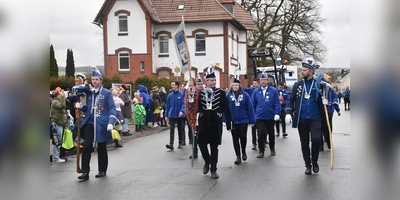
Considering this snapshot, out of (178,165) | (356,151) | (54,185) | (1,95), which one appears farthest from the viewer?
(178,165)

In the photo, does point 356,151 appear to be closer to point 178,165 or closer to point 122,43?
point 178,165

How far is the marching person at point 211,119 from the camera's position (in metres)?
8.38

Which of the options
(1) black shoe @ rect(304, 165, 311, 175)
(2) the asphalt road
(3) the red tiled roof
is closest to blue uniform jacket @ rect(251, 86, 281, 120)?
(2) the asphalt road

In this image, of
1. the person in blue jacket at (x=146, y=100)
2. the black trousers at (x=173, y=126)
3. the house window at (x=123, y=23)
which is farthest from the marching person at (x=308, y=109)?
the house window at (x=123, y=23)

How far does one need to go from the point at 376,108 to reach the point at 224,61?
3942 cm

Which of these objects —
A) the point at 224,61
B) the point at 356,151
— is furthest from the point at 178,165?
the point at 224,61

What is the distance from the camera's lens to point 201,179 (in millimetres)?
8125

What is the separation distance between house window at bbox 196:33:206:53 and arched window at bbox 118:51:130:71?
6.77 m

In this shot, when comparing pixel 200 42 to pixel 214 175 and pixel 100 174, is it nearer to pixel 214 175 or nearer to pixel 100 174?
pixel 100 174

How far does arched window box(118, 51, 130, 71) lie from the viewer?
4122 cm

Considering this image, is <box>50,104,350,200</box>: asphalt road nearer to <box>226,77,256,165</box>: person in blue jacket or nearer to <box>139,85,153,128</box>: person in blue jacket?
<box>226,77,256,165</box>: person in blue jacket

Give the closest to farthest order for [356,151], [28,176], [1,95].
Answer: [1,95]
[28,176]
[356,151]

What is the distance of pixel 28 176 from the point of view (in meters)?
2.00

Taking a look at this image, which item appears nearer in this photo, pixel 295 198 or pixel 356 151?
pixel 356 151
